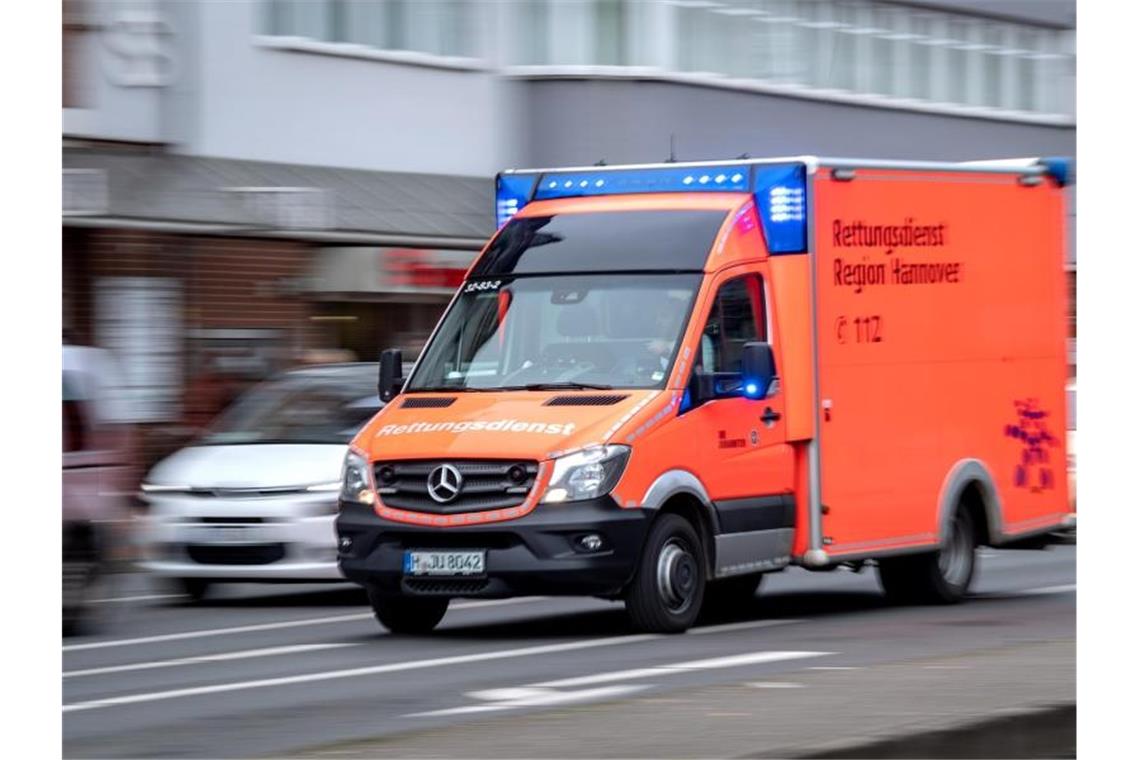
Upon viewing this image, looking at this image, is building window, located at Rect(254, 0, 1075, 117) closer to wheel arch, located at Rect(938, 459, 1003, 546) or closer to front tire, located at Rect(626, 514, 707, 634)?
wheel arch, located at Rect(938, 459, 1003, 546)

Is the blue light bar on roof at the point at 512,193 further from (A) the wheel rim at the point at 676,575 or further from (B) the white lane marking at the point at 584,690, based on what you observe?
(B) the white lane marking at the point at 584,690

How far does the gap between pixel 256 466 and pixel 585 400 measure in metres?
3.96

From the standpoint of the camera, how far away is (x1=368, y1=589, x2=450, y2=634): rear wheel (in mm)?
13984

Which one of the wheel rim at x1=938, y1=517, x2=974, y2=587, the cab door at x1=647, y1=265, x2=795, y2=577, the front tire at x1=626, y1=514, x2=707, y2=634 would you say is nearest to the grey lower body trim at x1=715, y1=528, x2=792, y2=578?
the cab door at x1=647, y1=265, x2=795, y2=577

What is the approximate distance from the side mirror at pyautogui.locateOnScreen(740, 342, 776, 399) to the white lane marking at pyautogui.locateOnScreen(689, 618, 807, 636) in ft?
4.66

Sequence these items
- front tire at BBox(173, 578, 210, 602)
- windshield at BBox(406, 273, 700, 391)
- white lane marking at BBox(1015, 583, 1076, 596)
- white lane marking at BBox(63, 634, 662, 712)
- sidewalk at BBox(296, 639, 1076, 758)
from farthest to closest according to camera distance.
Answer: white lane marking at BBox(1015, 583, 1076, 596)
front tire at BBox(173, 578, 210, 602)
windshield at BBox(406, 273, 700, 391)
white lane marking at BBox(63, 634, 662, 712)
sidewalk at BBox(296, 639, 1076, 758)

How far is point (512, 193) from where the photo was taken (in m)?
15.4

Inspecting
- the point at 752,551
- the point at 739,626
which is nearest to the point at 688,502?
the point at 752,551

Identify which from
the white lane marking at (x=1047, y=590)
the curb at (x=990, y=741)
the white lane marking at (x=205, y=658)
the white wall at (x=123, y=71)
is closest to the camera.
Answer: the curb at (x=990, y=741)

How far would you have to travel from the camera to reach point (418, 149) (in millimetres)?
29797

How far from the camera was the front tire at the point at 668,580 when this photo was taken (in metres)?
13.3

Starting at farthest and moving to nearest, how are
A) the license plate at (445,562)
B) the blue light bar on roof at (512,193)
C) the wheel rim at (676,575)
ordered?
1. the blue light bar on roof at (512,193)
2. the wheel rim at (676,575)
3. the license plate at (445,562)

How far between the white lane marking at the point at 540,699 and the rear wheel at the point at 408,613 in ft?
10.4

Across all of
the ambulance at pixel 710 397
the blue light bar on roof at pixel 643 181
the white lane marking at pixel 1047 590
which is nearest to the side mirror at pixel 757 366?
the ambulance at pixel 710 397
